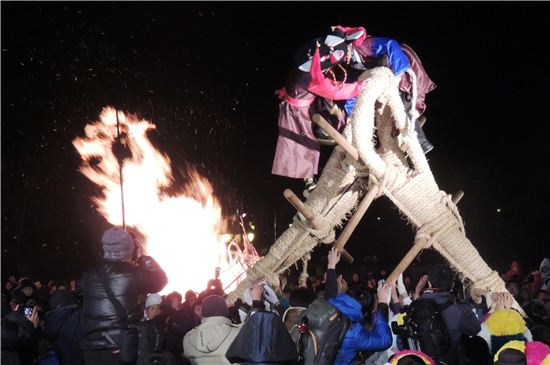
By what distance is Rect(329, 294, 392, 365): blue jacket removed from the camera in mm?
4438

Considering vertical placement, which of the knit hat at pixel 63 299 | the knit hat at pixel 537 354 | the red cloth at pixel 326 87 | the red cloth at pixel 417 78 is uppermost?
the red cloth at pixel 417 78

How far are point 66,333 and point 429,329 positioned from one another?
3022 mm

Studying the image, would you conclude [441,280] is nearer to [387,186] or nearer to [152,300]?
[387,186]

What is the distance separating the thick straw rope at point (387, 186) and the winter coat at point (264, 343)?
3124 mm

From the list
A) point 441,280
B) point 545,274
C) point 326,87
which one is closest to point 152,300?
point 326,87

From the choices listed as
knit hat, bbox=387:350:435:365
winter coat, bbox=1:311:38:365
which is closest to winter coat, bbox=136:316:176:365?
winter coat, bbox=1:311:38:365

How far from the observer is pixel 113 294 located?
5109mm

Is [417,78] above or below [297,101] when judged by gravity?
above

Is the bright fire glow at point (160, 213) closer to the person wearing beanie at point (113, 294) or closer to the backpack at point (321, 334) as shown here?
the person wearing beanie at point (113, 294)

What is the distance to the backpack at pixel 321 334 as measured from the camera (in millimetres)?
4285

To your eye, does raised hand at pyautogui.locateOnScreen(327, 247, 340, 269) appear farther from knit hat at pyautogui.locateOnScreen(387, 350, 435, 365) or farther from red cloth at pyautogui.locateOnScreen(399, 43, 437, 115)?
red cloth at pyautogui.locateOnScreen(399, 43, 437, 115)

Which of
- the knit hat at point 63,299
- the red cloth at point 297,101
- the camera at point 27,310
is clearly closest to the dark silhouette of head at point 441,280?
the red cloth at point 297,101

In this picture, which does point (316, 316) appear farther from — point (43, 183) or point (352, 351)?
point (43, 183)

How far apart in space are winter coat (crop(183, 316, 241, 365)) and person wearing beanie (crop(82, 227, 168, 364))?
0.41 metres
